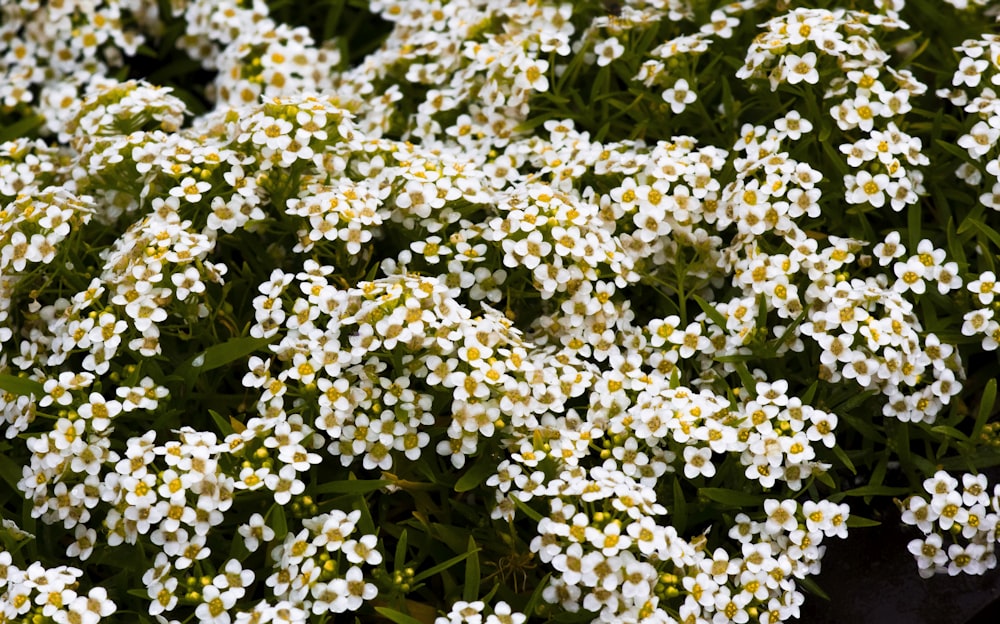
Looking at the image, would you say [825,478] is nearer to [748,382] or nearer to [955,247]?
[748,382]

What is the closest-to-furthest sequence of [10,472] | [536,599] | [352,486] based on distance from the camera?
[536,599]
[352,486]
[10,472]

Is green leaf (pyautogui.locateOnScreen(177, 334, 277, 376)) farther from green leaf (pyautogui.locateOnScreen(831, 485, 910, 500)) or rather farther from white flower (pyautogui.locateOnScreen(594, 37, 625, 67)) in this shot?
green leaf (pyautogui.locateOnScreen(831, 485, 910, 500))

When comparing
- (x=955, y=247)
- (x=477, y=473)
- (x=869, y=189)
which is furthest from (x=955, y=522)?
(x=477, y=473)

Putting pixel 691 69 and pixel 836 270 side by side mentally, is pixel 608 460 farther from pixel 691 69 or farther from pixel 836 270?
pixel 691 69

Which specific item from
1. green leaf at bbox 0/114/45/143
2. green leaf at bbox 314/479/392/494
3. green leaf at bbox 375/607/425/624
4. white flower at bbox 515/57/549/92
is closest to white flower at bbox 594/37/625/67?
white flower at bbox 515/57/549/92

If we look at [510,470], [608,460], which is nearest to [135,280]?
[510,470]

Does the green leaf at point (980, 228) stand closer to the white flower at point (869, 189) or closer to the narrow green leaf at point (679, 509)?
the white flower at point (869, 189)
